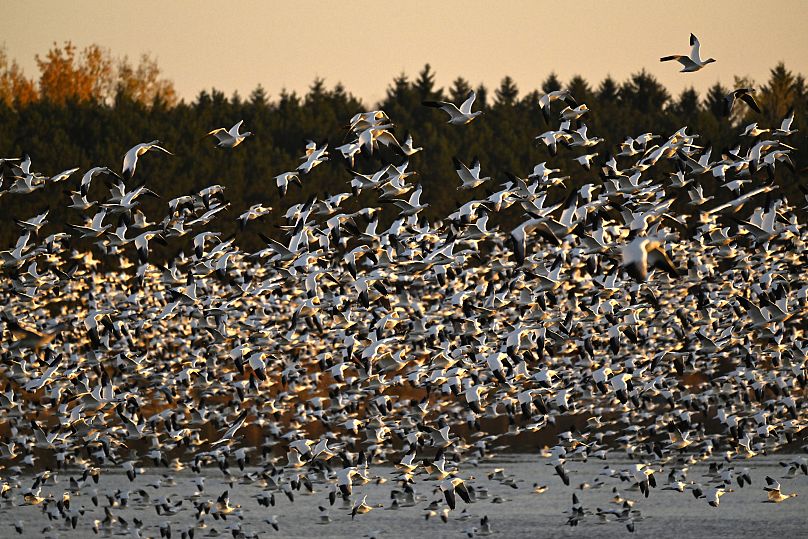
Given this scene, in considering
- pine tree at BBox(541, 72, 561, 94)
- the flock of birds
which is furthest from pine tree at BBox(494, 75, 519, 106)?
the flock of birds

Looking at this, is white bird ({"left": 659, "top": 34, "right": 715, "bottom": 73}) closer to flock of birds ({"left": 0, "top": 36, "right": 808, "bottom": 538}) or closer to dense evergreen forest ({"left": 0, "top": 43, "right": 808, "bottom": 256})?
flock of birds ({"left": 0, "top": 36, "right": 808, "bottom": 538})

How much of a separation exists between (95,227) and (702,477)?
56.0ft

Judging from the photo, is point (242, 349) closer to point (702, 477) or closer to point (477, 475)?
point (477, 475)

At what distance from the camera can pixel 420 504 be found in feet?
115

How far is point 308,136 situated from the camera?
73250mm

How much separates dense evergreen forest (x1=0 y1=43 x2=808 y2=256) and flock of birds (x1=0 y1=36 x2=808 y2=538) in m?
18.6

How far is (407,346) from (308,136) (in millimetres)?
36839

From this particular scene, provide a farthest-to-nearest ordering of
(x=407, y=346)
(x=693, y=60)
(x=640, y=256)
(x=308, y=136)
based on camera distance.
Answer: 1. (x=308, y=136)
2. (x=407, y=346)
3. (x=693, y=60)
4. (x=640, y=256)

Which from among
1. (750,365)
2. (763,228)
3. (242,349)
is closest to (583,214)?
(763,228)

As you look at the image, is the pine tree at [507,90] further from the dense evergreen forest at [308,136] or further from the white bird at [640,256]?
the white bird at [640,256]

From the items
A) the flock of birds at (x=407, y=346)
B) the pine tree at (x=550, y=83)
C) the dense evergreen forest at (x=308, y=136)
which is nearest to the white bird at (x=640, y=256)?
the flock of birds at (x=407, y=346)

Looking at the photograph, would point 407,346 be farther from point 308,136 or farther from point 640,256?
point 308,136

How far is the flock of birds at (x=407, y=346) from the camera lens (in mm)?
31547

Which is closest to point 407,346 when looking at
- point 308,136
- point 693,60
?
point 693,60
